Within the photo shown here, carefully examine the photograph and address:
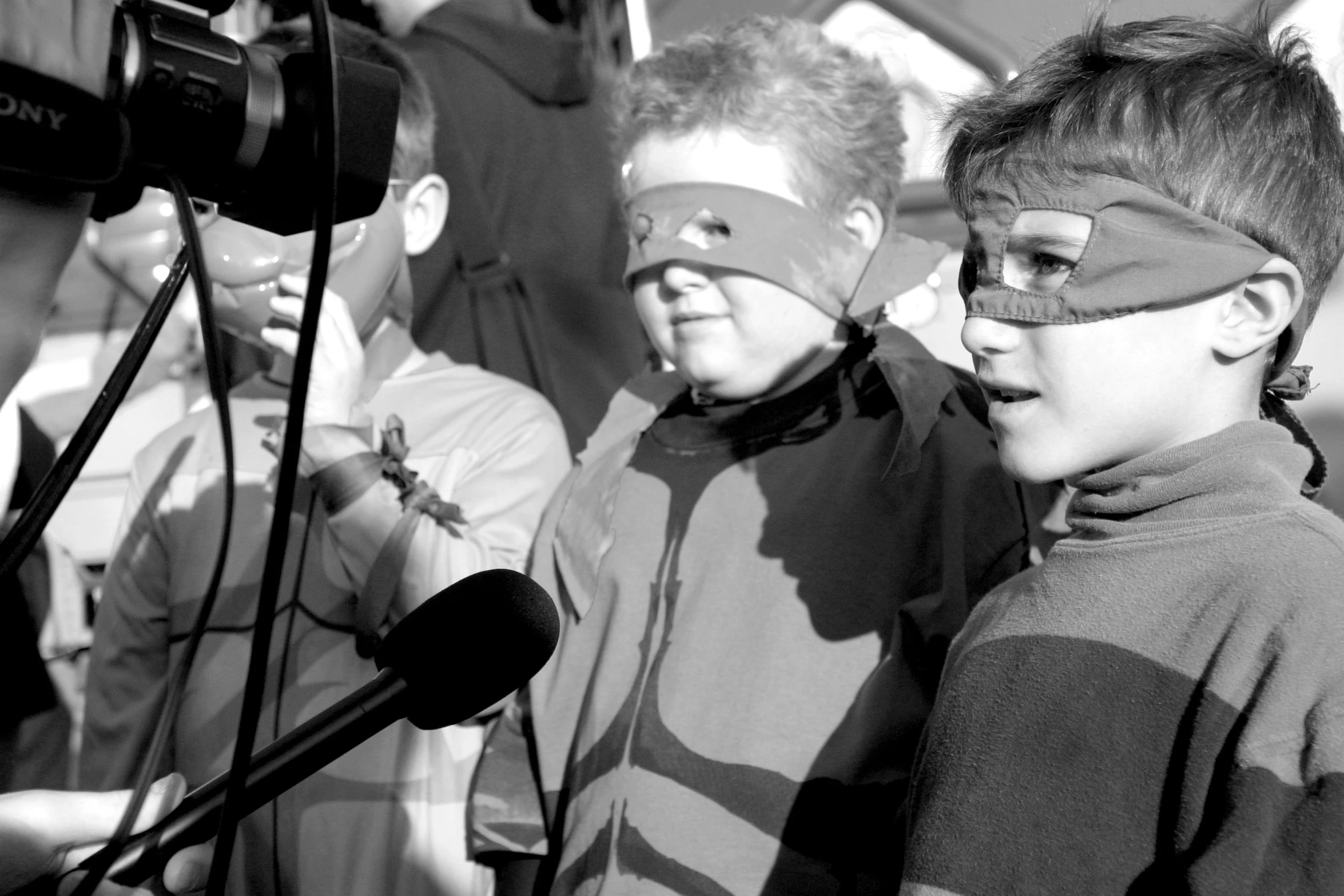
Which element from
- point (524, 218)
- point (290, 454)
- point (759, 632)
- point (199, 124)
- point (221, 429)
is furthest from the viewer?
point (524, 218)

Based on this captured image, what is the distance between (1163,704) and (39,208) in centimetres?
91

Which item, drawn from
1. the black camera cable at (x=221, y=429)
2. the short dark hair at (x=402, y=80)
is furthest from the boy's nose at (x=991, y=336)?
the short dark hair at (x=402, y=80)

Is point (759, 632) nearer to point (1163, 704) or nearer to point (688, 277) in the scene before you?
point (688, 277)

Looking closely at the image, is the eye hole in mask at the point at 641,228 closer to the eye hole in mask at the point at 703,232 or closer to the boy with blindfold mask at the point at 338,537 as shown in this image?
the eye hole in mask at the point at 703,232

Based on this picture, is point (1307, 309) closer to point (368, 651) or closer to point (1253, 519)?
point (1253, 519)

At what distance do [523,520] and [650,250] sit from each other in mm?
435

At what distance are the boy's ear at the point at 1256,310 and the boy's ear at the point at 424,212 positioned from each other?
52.6 inches

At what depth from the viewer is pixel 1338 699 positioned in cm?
97

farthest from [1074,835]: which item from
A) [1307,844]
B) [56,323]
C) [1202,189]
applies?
[56,323]

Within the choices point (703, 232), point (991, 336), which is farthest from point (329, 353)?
point (991, 336)

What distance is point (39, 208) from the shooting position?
923mm

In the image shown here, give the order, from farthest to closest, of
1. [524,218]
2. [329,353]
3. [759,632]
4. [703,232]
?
[524,218], [329,353], [703,232], [759,632]

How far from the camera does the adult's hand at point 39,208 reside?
A: 2.88 ft

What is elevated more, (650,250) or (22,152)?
(22,152)
